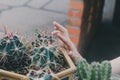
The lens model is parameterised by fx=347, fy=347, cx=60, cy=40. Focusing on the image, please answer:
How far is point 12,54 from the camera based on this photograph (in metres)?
1.17

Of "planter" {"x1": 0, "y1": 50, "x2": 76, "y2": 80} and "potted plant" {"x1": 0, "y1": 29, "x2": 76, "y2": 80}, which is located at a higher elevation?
"potted plant" {"x1": 0, "y1": 29, "x2": 76, "y2": 80}

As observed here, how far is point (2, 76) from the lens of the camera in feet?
3.77

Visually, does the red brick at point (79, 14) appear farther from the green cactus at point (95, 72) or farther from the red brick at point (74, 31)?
the green cactus at point (95, 72)

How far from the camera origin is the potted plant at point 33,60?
112cm

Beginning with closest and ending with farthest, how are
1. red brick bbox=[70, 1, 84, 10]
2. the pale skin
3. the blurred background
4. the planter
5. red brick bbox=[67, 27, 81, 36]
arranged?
1. the planter
2. the pale skin
3. red brick bbox=[70, 1, 84, 10]
4. red brick bbox=[67, 27, 81, 36]
5. the blurred background

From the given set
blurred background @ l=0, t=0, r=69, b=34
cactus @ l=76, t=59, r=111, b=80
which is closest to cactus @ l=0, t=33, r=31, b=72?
cactus @ l=76, t=59, r=111, b=80

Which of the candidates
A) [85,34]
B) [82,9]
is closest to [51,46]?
[82,9]

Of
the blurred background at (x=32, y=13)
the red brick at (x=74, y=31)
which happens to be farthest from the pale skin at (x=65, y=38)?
the blurred background at (x=32, y=13)

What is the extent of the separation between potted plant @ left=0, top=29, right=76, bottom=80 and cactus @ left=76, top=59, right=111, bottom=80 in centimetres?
5

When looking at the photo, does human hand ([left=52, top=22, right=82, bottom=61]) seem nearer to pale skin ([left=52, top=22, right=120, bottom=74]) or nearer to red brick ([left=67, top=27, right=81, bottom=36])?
pale skin ([left=52, top=22, right=120, bottom=74])

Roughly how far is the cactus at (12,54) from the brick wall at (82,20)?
2.14 meters

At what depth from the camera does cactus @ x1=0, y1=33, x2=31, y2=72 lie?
117cm

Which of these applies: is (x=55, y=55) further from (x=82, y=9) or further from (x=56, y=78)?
(x=82, y=9)

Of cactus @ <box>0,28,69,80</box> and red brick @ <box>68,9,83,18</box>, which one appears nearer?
cactus @ <box>0,28,69,80</box>
